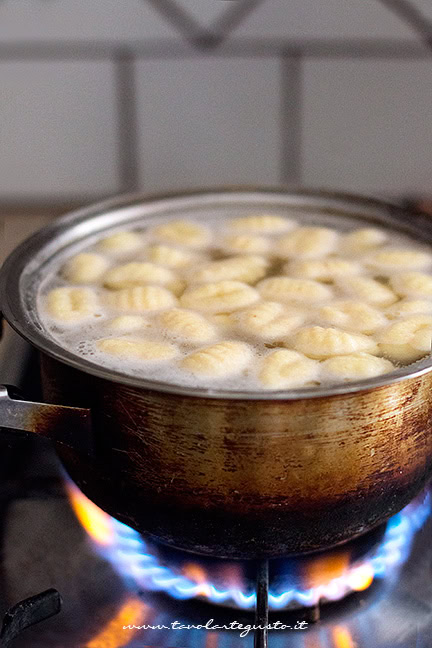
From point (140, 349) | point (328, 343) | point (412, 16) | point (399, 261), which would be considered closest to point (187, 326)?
point (140, 349)

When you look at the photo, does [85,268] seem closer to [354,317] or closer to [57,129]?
[354,317]

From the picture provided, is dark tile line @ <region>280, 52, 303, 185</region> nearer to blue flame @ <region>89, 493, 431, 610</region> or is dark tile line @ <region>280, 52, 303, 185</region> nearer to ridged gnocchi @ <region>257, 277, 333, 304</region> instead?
ridged gnocchi @ <region>257, 277, 333, 304</region>

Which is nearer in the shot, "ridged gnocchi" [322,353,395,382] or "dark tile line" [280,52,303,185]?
"ridged gnocchi" [322,353,395,382]

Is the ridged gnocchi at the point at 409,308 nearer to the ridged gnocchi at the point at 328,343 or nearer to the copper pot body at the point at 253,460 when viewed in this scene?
the ridged gnocchi at the point at 328,343

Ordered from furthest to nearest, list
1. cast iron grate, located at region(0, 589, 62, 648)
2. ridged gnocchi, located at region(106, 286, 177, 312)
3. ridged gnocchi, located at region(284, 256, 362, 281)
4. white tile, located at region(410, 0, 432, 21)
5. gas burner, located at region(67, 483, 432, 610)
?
white tile, located at region(410, 0, 432, 21)
ridged gnocchi, located at region(284, 256, 362, 281)
ridged gnocchi, located at region(106, 286, 177, 312)
gas burner, located at region(67, 483, 432, 610)
cast iron grate, located at region(0, 589, 62, 648)

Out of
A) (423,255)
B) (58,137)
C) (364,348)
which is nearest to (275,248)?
(423,255)

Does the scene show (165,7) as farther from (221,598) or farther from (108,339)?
(221,598)

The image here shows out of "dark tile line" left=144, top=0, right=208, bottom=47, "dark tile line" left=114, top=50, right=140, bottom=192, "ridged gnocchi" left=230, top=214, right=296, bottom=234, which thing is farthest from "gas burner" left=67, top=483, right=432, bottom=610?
"dark tile line" left=144, top=0, right=208, bottom=47
